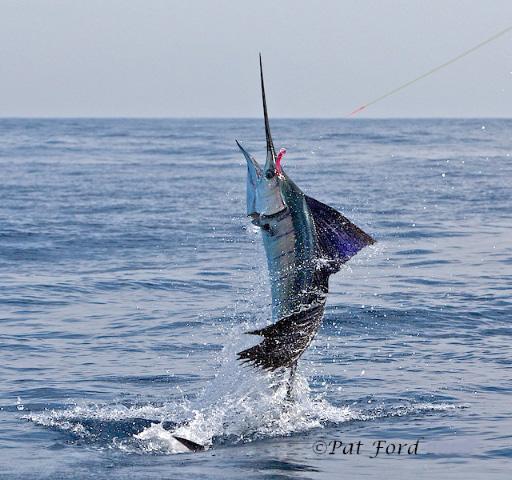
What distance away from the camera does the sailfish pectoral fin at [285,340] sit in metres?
7.48

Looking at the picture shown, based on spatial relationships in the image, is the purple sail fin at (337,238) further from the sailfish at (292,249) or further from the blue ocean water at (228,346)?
the blue ocean water at (228,346)

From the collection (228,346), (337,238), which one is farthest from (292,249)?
(228,346)

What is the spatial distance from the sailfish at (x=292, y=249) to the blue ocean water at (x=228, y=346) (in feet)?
3.71

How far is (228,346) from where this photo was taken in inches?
514

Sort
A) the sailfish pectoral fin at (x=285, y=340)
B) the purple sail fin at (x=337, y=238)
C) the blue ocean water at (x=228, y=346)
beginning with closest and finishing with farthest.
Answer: the sailfish pectoral fin at (x=285, y=340) → the purple sail fin at (x=337, y=238) → the blue ocean water at (x=228, y=346)

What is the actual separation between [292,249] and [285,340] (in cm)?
66

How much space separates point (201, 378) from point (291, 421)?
7.04ft

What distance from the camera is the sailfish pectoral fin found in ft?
24.5

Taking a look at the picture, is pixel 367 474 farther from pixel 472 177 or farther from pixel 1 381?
pixel 472 177

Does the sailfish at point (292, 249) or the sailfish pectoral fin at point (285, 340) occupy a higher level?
the sailfish at point (292, 249)

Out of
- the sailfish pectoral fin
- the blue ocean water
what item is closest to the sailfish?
the sailfish pectoral fin

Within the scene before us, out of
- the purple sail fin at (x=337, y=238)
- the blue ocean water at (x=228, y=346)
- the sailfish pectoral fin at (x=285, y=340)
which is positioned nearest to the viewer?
the sailfish pectoral fin at (x=285, y=340)

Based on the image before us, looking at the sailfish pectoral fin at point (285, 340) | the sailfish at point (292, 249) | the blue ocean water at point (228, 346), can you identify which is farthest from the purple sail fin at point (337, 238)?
the blue ocean water at point (228, 346)

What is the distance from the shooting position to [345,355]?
1248 centimetres
